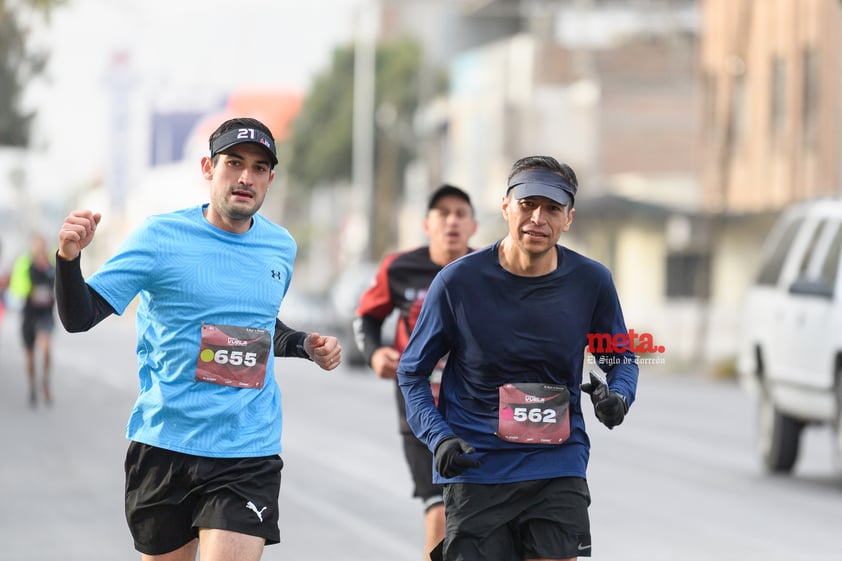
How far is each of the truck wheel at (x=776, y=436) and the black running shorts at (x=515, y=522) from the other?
9679mm

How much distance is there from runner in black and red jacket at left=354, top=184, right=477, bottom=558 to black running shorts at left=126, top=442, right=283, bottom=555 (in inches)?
100

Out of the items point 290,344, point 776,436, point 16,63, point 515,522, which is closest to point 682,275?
point 16,63

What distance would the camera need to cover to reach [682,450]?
18.7 meters

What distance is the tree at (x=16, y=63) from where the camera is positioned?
2421 centimetres

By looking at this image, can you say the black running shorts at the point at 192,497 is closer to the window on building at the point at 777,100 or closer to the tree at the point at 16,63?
the tree at the point at 16,63

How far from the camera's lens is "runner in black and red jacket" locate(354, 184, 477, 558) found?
9.11 metres

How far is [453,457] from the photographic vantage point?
5961 mm

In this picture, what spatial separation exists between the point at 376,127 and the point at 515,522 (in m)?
84.6

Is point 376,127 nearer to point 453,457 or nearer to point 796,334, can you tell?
point 796,334

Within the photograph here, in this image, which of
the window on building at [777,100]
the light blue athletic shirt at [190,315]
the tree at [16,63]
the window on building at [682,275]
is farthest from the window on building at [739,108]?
the light blue athletic shirt at [190,315]

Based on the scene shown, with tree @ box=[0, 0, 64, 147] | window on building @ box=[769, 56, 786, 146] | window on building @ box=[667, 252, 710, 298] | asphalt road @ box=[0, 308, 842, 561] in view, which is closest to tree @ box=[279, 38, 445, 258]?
window on building @ box=[667, 252, 710, 298]

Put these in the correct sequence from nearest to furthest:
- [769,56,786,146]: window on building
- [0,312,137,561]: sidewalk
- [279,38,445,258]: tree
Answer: [0,312,137,561]: sidewalk → [769,56,786,146]: window on building → [279,38,445,258]: tree

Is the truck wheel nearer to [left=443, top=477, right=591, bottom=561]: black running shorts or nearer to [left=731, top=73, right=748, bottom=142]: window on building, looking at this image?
[left=443, top=477, right=591, bottom=561]: black running shorts

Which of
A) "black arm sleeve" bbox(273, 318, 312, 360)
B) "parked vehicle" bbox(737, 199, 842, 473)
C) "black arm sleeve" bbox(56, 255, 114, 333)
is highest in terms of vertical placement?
"black arm sleeve" bbox(56, 255, 114, 333)
